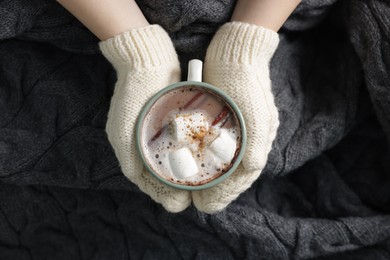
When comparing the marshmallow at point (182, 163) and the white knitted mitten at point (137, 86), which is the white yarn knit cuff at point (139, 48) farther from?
the marshmallow at point (182, 163)

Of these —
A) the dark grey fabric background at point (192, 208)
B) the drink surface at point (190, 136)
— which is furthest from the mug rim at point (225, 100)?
the dark grey fabric background at point (192, 208)

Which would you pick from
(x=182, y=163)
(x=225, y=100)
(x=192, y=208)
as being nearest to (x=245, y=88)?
(x=225, y=100)

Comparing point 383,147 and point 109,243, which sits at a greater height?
point 383,147

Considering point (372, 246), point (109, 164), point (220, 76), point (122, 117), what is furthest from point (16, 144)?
point (372, 246)

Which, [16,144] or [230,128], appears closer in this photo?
[230,128]

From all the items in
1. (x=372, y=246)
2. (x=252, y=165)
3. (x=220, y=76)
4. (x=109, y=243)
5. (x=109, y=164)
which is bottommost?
(x=109, y=243)

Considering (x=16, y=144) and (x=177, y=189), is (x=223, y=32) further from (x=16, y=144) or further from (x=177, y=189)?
(x=16, y=144)

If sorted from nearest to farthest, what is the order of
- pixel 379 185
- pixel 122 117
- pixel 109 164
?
pixel 122 117, pixel 109 164, pixel 379 185

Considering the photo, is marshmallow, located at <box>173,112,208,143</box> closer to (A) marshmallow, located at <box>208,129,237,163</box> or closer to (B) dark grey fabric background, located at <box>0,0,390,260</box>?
(A) marshmallow, located at <box>208,129,237,163</box>
